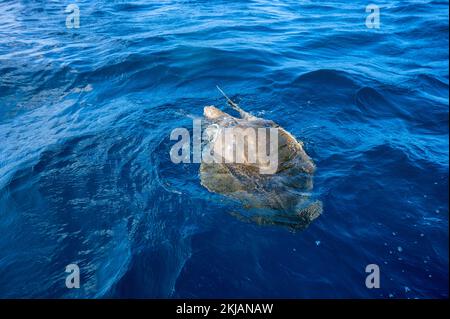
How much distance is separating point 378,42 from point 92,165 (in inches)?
318

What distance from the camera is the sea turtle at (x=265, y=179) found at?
4.71m

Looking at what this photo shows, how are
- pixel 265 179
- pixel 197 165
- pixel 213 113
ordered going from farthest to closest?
1. pixel 213 113
2. pixel 197 165
3. pixel 265 179

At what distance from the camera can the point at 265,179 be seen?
5.05 m

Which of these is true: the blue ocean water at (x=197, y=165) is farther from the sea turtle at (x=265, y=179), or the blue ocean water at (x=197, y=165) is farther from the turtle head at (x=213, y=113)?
the turtle head at (x=213, y=113)

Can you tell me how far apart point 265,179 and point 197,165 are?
1.27 metres

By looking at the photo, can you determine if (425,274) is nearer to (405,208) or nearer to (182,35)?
(405,208)

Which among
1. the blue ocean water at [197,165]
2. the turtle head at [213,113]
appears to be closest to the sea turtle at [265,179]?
the blue ocean water at [197,165]

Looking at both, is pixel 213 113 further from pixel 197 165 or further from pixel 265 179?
pixel 265 179

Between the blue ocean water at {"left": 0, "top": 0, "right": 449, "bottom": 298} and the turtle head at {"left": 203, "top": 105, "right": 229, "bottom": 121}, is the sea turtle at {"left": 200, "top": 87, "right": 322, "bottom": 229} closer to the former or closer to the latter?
the blue ocean water at {"left": 0, "top": 0, "right": 449, "bottom": 298}

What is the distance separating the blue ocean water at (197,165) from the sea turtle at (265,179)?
0.17 metres

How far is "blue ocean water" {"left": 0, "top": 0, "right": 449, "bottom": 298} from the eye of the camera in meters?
4.14

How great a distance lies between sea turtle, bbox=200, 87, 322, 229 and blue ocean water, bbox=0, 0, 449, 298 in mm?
173

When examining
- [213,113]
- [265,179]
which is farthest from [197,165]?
[213,113]

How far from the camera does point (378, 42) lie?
1022 cm
